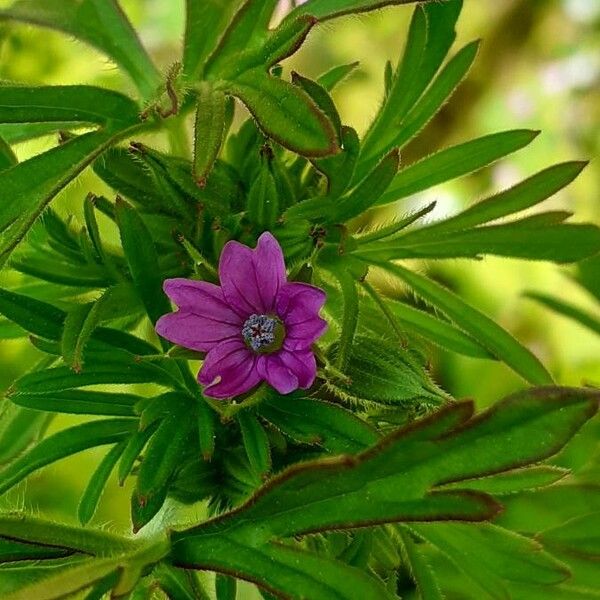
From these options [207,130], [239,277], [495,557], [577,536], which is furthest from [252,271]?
[577,536]

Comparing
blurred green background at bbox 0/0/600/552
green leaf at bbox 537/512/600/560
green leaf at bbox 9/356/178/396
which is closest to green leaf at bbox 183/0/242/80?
green leaf at bbox 9/356/178/396

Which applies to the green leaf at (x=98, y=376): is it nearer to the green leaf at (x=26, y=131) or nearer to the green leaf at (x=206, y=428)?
the green leaf at (x=206, y=428)

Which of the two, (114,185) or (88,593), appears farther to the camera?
(114,185)

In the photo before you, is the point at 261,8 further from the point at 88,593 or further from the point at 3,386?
the point at 3,386

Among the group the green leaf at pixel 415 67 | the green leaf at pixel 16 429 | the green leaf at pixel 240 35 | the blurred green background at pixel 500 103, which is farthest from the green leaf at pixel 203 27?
the blurred green background at pixel 500 103

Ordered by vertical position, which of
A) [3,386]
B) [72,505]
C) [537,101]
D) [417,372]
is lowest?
[417,372]

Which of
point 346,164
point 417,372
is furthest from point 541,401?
point 346,164

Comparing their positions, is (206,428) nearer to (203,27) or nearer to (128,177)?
(128,177)
